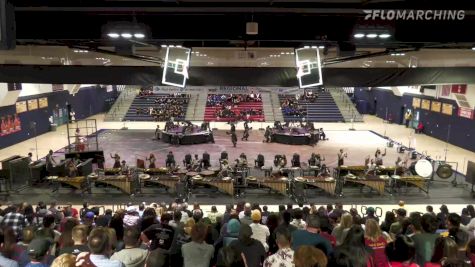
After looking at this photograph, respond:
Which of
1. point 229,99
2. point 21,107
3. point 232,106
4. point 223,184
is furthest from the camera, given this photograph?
point 229,99

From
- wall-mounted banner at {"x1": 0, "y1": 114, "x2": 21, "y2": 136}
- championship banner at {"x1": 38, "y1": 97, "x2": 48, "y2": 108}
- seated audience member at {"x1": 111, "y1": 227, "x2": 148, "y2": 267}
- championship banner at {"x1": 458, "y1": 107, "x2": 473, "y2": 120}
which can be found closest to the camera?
seated audience member at {"x1": 111, "y1": 227, "x2": 148, "y2": 267}

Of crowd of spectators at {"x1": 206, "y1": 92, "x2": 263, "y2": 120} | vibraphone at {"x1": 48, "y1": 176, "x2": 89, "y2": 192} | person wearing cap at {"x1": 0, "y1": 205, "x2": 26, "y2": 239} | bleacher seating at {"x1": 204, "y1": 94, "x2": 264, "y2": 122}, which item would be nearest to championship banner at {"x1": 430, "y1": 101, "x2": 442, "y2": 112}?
bleacher seating at {"x1": 204, "y1": 94, "x2": 264, "y2": 122}

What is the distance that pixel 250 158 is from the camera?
72.2 ft

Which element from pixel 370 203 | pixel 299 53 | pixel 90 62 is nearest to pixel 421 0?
pixel 299 53

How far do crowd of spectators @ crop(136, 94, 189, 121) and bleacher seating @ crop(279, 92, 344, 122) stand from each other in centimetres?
1006

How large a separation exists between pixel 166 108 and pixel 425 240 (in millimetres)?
35444

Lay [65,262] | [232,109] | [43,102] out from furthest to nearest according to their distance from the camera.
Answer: [232,109], [43,102], [65,262]

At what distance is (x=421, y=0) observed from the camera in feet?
23.4

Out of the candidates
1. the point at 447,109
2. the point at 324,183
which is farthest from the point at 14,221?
the point at 447,109

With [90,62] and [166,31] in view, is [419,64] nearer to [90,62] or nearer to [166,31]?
[166,31]

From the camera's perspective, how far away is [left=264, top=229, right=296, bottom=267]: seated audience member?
451 centimetres

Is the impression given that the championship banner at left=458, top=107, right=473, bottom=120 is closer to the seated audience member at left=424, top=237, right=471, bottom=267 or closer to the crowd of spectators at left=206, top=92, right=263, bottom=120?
the crowd of spectators at left=206, top=92, right=263, bottom=120

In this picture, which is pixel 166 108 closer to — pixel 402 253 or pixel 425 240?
pixel 425 240

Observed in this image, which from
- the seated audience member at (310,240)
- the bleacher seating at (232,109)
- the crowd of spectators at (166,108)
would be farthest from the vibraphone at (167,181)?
the crowd of spectators at (166,108)
